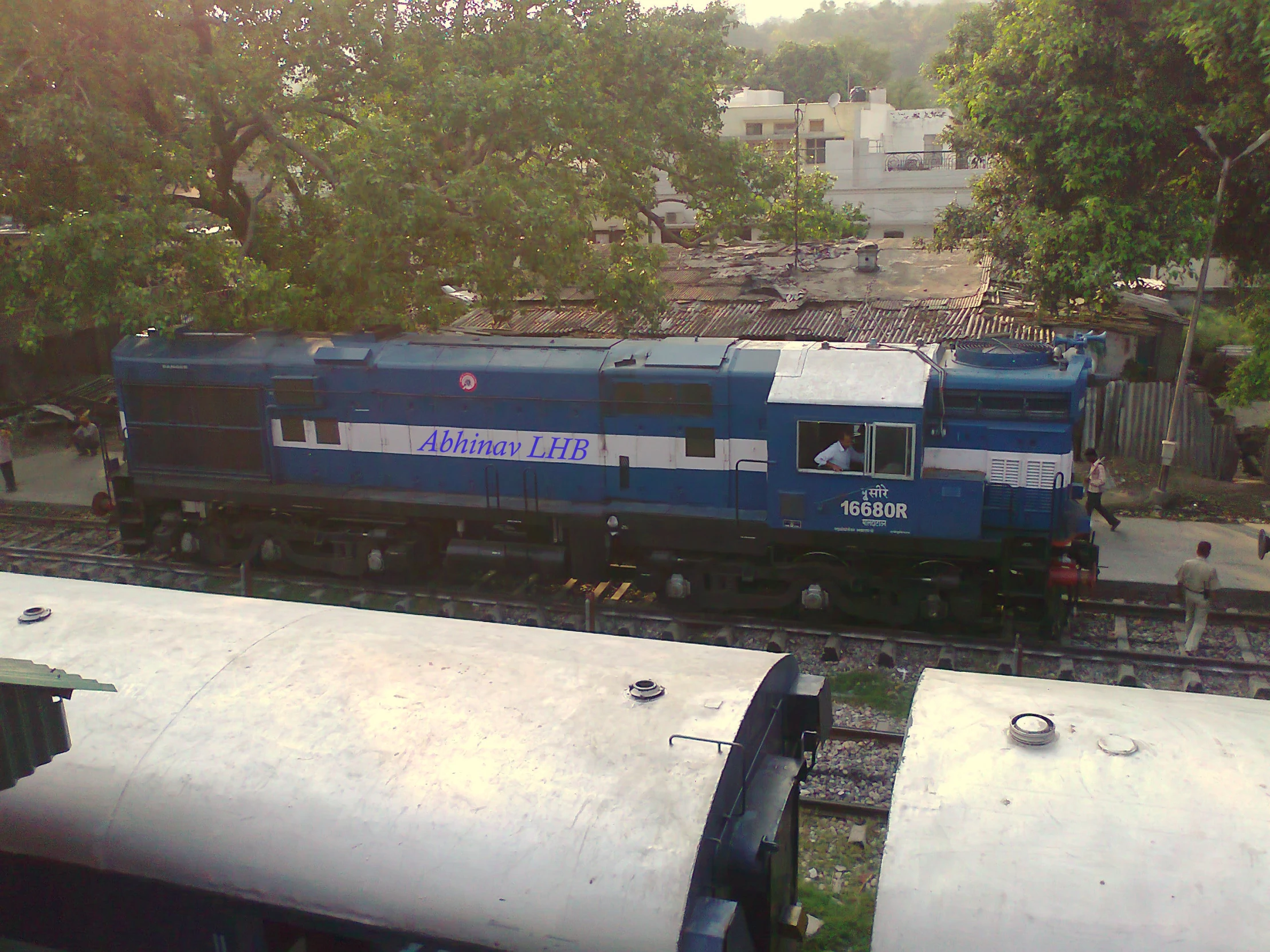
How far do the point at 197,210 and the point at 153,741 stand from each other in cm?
1774

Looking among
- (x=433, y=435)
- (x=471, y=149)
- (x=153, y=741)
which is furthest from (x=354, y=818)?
(x=471, y=149)

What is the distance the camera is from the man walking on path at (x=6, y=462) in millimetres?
21000

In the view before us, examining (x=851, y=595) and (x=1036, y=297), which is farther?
(x=1036, y=297)

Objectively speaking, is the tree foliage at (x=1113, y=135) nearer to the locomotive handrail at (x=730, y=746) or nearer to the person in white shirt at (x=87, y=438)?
the locomotive handrail at (x=730, y=746)

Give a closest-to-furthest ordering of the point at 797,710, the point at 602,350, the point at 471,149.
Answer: the point at 797,710 < the point at 602,350 < the point at 471,149

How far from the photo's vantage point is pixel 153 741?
5.73 metres

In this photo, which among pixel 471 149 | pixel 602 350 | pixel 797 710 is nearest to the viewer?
pixel 797 710

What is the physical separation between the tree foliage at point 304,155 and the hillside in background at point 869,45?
232 feet

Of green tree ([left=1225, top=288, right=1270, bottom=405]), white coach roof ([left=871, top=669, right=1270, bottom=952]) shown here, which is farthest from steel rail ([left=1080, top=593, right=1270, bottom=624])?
white coach roof ([left=871, top=669, right=1270, bottom=952])

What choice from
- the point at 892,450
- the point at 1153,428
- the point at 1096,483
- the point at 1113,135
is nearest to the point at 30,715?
the point at 892,450

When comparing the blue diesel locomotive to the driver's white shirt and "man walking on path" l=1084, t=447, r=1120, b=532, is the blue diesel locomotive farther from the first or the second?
"man walking on path" l=1084, t=447, r=1120, b=532

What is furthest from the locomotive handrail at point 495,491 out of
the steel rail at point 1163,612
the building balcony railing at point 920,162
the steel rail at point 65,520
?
the building balcony railing at point 920,162

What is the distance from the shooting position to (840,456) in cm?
1255

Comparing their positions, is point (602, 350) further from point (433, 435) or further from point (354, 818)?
point (354, 818)
